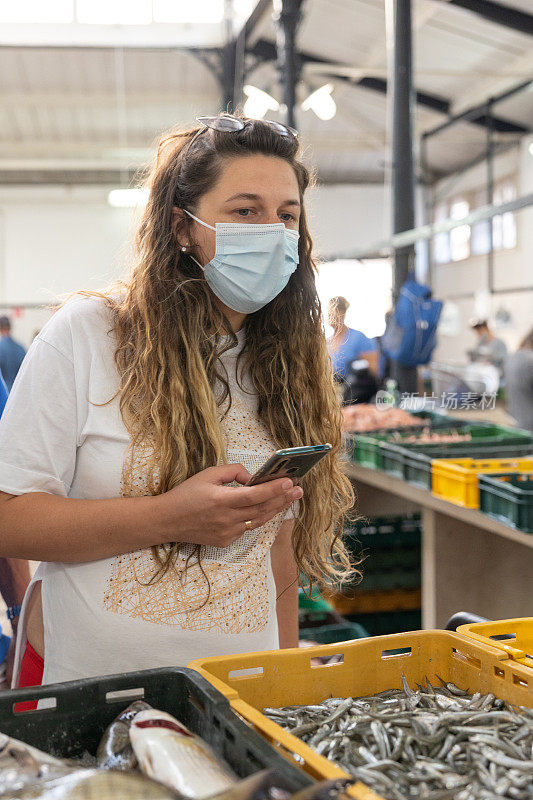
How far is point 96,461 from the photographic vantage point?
4.88 feet

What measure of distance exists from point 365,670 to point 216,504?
0.36 m

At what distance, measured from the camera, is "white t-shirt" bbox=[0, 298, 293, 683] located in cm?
144

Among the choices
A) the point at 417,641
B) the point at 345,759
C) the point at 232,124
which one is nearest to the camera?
the point at 345,759

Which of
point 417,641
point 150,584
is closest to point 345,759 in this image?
point 417,641

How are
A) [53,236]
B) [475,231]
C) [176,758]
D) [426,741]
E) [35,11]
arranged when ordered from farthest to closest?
[53,236], [475,231], [35,11], [426,741], [176,758]

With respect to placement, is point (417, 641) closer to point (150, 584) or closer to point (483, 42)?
point (150, 584)

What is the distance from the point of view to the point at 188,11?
12172mm

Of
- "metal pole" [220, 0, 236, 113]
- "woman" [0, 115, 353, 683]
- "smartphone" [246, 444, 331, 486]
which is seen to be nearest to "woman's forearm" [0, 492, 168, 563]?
"woman" [0, 115, 353, 683]

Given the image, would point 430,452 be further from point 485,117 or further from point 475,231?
point 475,231

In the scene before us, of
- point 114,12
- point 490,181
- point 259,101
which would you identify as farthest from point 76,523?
point 490,181

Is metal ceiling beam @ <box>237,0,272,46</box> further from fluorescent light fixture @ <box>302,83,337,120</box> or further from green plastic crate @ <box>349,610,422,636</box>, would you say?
green plastic crate @ <box>349,610,422,636</box>

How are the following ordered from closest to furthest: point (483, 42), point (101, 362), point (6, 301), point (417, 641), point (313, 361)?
point (417, 641) → point (101, 362) → point (313, 361) → point (483, 42) → point (6, 301)

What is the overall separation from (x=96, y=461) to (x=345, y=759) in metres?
0.67

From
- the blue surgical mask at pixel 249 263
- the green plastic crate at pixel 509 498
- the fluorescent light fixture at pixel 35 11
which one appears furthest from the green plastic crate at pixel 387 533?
the fluorescent light fixture at pixel 35 11
